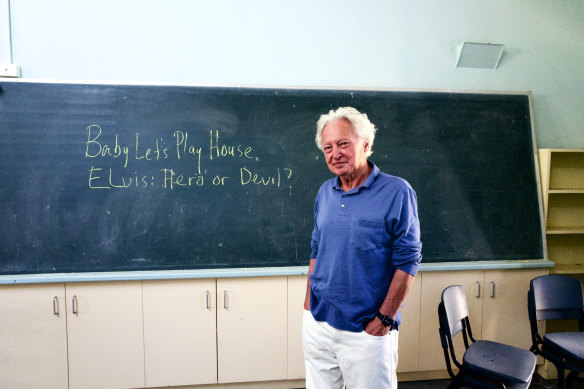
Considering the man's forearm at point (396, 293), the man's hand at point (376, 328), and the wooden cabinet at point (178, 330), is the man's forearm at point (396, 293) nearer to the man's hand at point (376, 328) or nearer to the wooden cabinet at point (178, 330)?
the man's hand at point (376, 328)

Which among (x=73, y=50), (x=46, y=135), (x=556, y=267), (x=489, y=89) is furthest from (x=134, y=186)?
(x=556, y=267)

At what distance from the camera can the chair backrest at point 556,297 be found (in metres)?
2.60

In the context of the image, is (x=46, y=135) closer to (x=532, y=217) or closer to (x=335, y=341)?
(x=335, y=341)

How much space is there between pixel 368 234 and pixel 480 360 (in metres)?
1.31

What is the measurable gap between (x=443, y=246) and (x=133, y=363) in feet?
8.02

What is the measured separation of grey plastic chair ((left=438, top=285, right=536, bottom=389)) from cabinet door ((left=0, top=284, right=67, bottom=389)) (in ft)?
8.29

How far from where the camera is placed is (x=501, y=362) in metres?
2.14

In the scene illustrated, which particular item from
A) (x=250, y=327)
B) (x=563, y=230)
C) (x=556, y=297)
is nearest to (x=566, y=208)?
(x=563, y=230)

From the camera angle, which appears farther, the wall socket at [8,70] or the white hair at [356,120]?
the wall socket at [8,70]

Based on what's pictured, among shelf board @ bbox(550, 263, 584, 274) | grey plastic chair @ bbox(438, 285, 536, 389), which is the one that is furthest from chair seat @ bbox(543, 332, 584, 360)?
shelf board @ bbox(550, 263, 584, 274)

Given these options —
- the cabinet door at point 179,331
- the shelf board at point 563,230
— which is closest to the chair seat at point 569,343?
the shelf board at point 563,230

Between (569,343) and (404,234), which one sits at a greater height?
(404,234)

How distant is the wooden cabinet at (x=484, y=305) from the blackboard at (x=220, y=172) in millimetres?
151

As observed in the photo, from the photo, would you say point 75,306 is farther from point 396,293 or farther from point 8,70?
point 396,293
